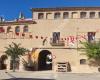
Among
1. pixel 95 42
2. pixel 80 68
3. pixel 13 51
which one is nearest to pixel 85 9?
pixel 95 42

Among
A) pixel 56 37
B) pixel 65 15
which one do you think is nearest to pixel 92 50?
pixel 56 37

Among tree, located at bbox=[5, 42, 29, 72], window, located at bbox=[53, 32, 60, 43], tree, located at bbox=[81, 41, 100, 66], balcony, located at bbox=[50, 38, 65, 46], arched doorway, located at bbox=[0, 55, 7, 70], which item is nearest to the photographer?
tree, located at bbox=[81, 41, 100, 66]

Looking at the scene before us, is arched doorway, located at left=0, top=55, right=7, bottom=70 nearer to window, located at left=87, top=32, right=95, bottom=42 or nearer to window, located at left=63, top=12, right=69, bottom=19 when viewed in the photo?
window, located at left=63, top=12, right=69, bottom=19

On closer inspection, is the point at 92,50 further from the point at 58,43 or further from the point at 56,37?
the point at 56,37

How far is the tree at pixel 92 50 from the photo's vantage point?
176ft

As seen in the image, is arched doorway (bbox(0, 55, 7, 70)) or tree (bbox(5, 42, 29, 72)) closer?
tree (bbox(5, 42, 29, 72))

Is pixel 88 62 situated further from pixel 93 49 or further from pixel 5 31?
pixel 5 31

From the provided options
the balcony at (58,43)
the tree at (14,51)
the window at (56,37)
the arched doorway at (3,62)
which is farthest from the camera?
the arched doorway at (3,62)

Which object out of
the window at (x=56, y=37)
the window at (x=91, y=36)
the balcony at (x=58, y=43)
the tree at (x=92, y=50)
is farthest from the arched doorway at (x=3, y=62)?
the window at (x=91, y=36)

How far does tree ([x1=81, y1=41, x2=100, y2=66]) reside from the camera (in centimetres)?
5378

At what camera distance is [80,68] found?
5559 cm

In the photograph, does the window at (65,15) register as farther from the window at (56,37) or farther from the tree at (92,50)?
the tree at (92,50)

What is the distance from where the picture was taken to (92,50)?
5400cm

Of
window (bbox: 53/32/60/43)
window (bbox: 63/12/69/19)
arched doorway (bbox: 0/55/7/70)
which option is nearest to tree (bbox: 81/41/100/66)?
window (bbox: 53/32/60/43)
